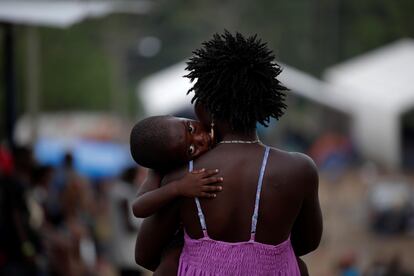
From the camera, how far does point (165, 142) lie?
11.0 feet

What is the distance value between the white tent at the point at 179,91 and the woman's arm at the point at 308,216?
1837 cm

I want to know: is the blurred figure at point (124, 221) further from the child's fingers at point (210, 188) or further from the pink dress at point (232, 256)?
the child's fingers at point (210, 188)

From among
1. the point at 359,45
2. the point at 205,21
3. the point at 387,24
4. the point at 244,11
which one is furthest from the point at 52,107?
the point at 387,24

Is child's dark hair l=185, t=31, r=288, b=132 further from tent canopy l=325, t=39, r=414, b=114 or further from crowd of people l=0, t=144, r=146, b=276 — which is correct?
tent canopy l=325, t=39, r=414, b=114

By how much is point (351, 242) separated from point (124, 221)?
23.1 ft

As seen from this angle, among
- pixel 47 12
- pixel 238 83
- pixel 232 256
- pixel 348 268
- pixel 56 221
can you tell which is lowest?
pixel 348 268

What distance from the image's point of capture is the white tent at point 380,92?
15.0 metres

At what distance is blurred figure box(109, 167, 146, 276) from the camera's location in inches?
300

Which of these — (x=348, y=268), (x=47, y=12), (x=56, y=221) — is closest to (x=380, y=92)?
(x=348, y=268)

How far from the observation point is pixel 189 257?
11.2 ft

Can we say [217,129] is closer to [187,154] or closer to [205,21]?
[187,154]

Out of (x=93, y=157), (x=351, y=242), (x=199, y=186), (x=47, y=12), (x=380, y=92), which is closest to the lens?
(x=199, y=186)

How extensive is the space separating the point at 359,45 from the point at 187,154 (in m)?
20.2

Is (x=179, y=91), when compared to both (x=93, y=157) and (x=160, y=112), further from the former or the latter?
(x=93, y=157)
